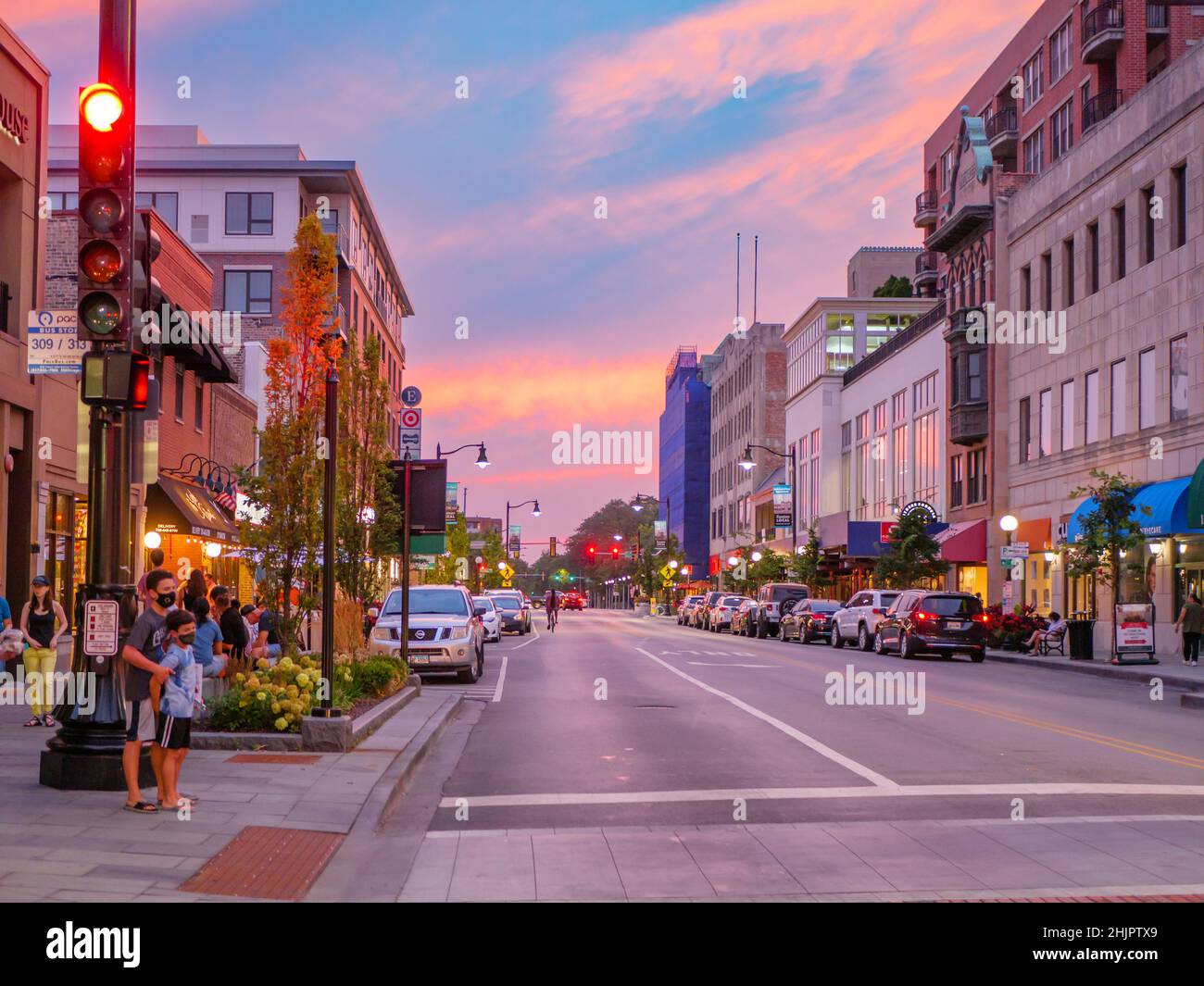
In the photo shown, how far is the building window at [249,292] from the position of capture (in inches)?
2389

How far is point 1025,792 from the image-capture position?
12023 millimetres

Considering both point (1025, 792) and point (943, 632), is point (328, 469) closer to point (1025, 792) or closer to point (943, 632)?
point (1025, 792)

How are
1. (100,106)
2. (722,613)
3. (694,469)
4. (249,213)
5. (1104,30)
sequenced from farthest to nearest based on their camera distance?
(694,469) < (722,613) < (249,213) < (1104,30) < (100,106)

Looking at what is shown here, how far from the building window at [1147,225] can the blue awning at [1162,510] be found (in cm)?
681

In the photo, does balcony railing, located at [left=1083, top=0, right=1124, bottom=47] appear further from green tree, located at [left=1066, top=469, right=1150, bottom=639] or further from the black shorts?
the black shorts

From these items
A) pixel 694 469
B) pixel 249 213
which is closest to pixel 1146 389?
pixel 249 213

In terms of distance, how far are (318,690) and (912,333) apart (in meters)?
51.4

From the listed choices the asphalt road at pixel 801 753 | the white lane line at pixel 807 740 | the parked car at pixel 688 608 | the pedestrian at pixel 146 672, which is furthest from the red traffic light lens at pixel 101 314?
the parked car at pixel 688 608

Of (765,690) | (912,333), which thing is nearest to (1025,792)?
(765,690)

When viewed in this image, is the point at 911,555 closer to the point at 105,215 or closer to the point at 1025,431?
the point at 1025,431

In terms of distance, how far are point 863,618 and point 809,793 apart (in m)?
32.0

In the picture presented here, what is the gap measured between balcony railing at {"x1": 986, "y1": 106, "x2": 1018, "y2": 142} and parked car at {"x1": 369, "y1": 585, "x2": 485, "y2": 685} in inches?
1732

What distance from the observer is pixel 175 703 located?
10.2 m

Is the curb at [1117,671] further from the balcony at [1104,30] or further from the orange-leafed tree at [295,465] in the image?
the balcony at [1104,30]
